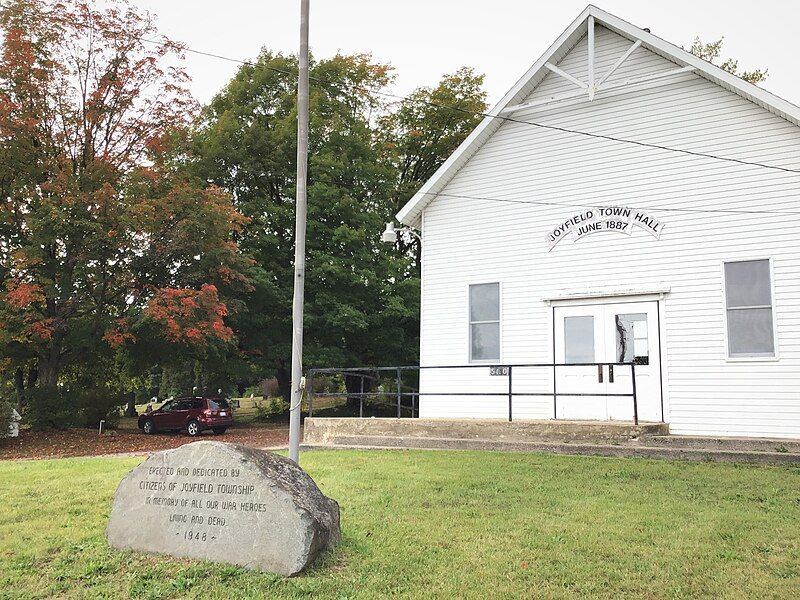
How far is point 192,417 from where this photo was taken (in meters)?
28.3

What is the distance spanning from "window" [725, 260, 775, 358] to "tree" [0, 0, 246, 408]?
14488 millimetres

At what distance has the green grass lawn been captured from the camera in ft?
18.8

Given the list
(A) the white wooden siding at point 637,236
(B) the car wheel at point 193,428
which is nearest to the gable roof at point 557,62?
(A) the white wooden siding at point 637,236

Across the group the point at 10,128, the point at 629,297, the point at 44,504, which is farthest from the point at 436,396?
the point at 10,128

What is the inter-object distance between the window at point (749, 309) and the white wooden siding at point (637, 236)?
172 mm

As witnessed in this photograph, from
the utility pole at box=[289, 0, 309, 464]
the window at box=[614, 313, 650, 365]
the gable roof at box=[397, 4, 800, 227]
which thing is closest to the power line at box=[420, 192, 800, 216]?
the gable roof at box=[397, 4, 800, 227]

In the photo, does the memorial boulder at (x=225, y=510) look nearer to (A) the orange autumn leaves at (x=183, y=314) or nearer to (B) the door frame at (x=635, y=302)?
(B) the door frame at (x=635, y=302)

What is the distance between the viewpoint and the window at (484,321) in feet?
54.0

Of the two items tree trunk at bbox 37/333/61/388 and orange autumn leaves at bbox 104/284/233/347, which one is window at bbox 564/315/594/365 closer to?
orange autumn leaves at bbox 104/284/233/347

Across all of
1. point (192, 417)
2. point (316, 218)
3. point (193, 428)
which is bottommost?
point (193, 428)

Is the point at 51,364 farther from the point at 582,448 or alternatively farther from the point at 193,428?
the point at 582,448

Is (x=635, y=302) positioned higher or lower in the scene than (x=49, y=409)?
higher

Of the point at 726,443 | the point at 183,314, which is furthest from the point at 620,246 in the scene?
the point at 183,314

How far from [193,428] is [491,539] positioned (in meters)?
23.2
